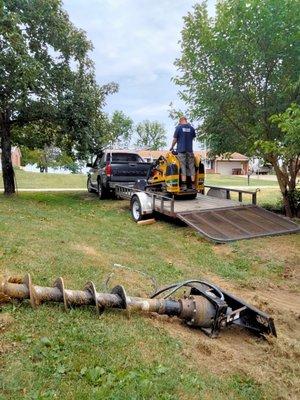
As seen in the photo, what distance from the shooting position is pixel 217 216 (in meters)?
9.43

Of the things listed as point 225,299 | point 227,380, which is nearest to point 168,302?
point 225,299

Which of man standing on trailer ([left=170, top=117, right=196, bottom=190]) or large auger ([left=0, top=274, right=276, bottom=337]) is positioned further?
man standing on trailer ([left=170, top=117, right=196, bottom=190])

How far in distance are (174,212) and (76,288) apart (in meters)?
4.97

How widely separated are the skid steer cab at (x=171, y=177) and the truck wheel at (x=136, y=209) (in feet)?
3.19

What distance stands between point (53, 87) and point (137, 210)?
6791 millimetres

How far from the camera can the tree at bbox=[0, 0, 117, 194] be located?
519 inches

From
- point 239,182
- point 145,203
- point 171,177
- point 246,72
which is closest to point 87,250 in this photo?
point 145,203

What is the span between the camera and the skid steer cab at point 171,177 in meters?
10.3

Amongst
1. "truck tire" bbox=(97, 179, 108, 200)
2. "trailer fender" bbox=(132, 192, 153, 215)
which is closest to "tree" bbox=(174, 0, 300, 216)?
"trailer fender" bbox=(132, 192, 153, 215)

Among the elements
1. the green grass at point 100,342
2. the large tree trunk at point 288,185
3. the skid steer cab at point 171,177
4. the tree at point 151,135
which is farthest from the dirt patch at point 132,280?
the tree at point 151,135

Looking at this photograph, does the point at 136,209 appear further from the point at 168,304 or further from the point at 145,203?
the point at 168,304

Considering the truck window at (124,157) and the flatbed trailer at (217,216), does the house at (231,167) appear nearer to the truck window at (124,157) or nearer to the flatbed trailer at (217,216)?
the truck window at (124,157)

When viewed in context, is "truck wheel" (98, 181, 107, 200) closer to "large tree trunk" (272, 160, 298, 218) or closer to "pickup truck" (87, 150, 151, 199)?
"pickup truck" (87, 150, 151, 199)

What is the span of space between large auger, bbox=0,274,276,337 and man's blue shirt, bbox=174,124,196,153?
6669 mm
